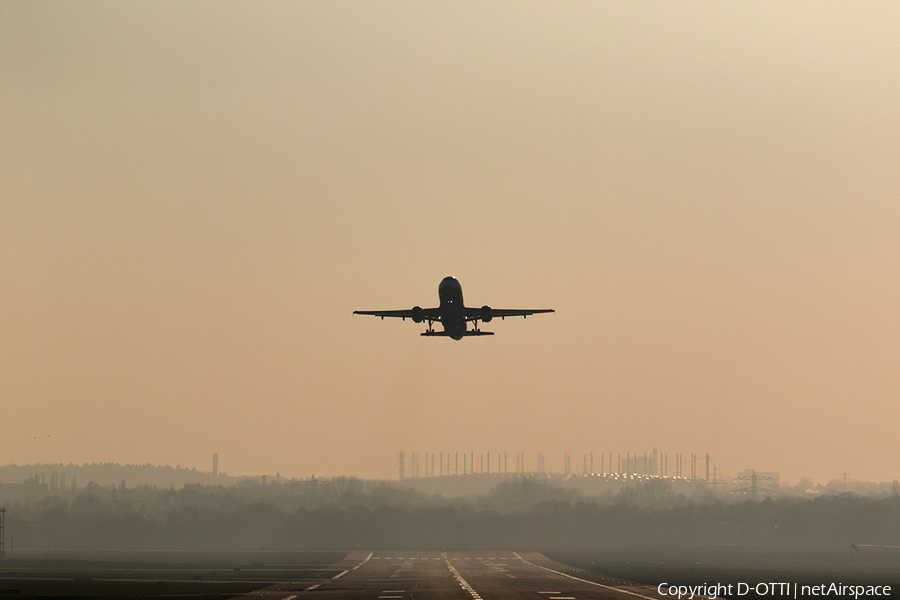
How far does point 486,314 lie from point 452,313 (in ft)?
13.0

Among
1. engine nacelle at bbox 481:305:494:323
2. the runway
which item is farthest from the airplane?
the runway

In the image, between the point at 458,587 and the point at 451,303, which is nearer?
the point at 451,303

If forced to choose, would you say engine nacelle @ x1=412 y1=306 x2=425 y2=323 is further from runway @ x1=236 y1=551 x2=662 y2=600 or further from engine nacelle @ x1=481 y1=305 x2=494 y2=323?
runway @ x1=236 y1=551 x2=662 y2=600

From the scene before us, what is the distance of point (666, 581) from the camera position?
141375mm

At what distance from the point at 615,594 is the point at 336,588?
112ft

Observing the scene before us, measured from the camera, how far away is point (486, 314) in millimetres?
120750

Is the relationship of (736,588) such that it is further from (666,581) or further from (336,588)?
(336,588)

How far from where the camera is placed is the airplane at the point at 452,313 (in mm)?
119250

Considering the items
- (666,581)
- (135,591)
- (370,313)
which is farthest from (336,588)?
(666,581)

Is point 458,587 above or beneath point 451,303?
beneath

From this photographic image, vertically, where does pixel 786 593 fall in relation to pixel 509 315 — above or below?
below

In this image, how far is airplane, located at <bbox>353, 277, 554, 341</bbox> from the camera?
4695 inches

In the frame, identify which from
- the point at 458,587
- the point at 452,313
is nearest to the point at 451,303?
the point at 452,313

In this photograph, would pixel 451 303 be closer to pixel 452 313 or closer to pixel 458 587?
pixel 452 313
